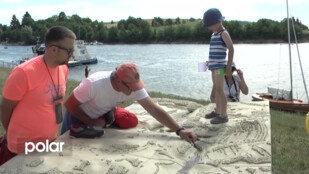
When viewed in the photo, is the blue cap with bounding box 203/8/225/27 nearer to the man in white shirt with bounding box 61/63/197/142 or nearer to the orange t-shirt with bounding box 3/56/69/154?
the man in white shirt with bounding box 61/63/197/142

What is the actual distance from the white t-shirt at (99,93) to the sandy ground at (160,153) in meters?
0.38

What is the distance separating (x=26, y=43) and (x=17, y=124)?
82.5 m

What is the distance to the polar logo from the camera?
3025mm

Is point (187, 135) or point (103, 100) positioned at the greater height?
point (103, 100)

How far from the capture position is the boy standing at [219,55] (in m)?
4.19

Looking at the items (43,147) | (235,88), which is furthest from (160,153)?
(235,88)

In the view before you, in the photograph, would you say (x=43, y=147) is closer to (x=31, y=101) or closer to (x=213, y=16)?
(x=31, y=101)

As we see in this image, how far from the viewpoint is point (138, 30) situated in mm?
72500

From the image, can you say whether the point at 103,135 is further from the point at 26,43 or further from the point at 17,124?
the point at 26,43

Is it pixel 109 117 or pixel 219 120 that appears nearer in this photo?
pixel 109 117

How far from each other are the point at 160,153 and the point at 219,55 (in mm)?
1627

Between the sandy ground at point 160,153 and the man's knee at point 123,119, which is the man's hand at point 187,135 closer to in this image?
the sandy ground at point 160,153

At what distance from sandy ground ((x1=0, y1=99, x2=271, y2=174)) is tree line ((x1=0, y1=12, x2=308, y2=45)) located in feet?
179

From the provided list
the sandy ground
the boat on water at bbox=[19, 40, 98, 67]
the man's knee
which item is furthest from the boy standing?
the boat on water at bbox=[19, 40, 98, 67]
